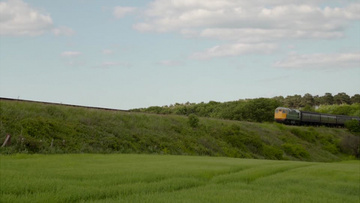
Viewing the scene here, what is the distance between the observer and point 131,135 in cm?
3662

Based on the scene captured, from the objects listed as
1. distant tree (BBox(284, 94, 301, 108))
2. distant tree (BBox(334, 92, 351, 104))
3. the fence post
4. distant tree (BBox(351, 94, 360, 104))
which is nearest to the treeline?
distant tree (BBox(284, 94, 301, 108))

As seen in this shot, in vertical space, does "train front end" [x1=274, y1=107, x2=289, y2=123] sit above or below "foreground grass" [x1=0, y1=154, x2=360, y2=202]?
above

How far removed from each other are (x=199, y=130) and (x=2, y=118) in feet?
73.4

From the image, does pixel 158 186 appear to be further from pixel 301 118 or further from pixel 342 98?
pixel 342 98

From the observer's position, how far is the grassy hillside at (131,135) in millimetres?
29344

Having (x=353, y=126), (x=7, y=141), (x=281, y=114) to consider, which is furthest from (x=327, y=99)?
(x=7, y=141)

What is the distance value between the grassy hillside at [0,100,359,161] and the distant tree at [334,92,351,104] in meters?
123

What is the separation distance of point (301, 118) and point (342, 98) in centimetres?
11088

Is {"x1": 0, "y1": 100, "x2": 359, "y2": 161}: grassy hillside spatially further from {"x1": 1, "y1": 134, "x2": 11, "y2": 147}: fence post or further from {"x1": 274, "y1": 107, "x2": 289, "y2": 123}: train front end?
{"x1": 274, "y1": 107, "x2": 289, "y2": 123}: train front end

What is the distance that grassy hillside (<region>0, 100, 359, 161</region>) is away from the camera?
96.3 ft

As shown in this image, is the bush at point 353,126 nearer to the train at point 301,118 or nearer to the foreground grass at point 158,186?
the train at point 301,118

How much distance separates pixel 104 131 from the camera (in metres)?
35.1

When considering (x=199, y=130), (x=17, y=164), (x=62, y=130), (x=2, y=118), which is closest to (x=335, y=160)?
(x=199, y=130)

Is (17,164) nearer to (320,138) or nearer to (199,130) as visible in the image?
(199,130)
